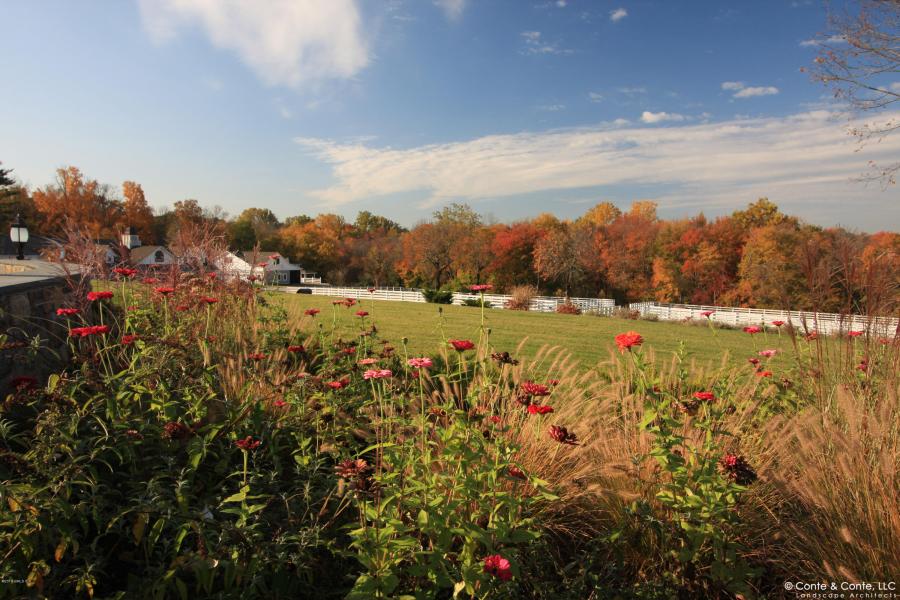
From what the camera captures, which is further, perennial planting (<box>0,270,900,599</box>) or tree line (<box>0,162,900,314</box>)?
tree line (<box>0,162,900,314</box>)

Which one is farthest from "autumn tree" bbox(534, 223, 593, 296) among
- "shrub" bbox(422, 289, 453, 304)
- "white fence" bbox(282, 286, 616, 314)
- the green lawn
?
the green lawn

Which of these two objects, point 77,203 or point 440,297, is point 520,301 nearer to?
point 440,297

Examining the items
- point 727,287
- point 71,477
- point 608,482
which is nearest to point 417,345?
point 608,482

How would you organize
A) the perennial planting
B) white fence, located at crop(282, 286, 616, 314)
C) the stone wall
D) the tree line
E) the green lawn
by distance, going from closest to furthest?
the perennial planting < the stone wall < the green lawn < white fence, located at crop(282, 286, 616, 314) < the tree line

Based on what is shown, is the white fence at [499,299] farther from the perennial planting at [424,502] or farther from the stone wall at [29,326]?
the perennial planting at [424,502]

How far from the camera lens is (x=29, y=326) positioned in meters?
4.77

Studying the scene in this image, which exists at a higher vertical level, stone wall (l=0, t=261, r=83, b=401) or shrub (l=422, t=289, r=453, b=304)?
stone wall (l=0, t=261, r=83, b=401)

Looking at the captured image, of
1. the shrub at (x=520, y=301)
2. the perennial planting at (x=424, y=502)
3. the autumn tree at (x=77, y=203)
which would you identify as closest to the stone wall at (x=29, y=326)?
the perennial planting at (x=424, y=502)

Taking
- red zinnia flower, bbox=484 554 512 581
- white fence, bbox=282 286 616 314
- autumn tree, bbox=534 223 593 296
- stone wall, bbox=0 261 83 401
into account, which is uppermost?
autumn tree, bbox=534 223 593 296

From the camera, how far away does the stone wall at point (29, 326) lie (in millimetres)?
3907

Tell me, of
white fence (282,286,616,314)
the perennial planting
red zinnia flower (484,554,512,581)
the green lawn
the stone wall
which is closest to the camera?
red zinnia flower (484,554,512,581)

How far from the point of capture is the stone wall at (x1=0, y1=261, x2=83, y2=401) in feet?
12.8

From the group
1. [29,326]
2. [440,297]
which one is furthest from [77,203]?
[29,326]

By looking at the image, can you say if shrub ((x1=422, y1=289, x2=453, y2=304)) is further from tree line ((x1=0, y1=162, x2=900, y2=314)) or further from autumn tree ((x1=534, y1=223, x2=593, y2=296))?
autumn tree ((x1=534, y1=223, x2=593, y2=296))
